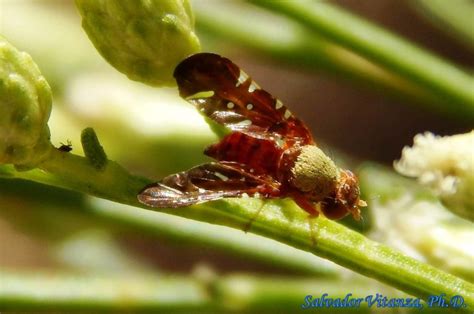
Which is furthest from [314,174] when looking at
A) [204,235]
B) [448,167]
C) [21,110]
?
[204,235]

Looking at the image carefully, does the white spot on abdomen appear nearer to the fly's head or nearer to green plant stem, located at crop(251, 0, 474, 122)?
the fly's head

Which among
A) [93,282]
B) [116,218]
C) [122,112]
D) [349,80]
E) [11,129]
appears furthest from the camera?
[122,112]

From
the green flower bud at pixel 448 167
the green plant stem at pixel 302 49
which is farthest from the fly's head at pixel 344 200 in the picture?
the green plant stem at pixel 302 49

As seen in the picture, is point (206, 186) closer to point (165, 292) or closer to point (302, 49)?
point (165, 292)

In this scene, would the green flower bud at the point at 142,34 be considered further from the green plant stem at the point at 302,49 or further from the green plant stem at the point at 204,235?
the green plant stem at the point at 302,49

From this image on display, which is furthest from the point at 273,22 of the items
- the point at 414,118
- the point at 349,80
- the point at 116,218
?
the point at 414,118

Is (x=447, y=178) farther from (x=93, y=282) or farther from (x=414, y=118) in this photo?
(x=414, y=118)
